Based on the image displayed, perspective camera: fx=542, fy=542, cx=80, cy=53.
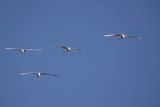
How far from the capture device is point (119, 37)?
4022 cm

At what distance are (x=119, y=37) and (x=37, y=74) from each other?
1032 cm

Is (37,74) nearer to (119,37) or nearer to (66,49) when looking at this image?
(66,49)

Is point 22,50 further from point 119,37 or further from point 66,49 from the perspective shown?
point 119,37

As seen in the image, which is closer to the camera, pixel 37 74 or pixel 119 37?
pixel 119 37

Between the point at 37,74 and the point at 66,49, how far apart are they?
13.2 feet

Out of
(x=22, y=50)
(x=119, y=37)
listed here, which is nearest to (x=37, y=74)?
(x=22, y=50)

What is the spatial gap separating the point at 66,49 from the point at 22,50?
4.00 metres

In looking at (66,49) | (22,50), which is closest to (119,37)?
(66,49)

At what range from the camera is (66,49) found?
45.3 metres

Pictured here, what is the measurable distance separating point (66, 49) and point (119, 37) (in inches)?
260

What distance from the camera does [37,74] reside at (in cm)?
4750

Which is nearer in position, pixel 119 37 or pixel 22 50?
pixel 119 37

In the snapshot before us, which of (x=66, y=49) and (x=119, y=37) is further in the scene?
(x=66, y=49)

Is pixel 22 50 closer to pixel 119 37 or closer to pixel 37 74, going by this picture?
pixel 37 74
